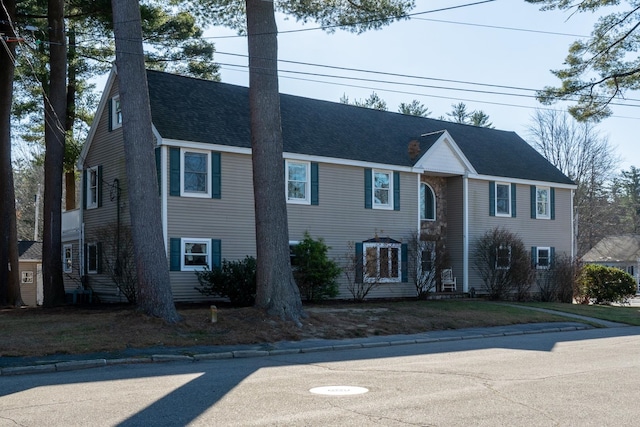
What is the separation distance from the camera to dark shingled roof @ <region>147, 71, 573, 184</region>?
24.5 meters

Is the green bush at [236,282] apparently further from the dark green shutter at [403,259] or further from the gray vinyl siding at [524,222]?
the gray vinyl siding at [524,222]

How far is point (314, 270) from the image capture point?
79.2ft

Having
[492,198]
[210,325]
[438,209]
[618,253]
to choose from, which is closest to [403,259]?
[438,209]

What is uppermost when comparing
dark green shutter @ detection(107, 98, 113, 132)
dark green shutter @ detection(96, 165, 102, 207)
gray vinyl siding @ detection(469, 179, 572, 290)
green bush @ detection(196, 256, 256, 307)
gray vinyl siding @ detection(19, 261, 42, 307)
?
dark green shutter @ detection(107, 98, 113, 132)

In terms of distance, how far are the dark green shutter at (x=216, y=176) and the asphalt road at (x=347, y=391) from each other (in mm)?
10578

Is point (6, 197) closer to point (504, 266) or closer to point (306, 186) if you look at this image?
point (306, 186)

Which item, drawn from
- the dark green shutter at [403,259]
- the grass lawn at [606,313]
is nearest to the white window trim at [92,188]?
the dark green shutter at [403,259]

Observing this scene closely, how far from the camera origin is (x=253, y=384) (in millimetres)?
10266

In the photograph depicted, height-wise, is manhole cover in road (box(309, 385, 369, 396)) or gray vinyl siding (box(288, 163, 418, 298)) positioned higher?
gray vinyl siding (box(288, 163, 418, 298))

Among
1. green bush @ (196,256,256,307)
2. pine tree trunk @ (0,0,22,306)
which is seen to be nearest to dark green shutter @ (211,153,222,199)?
green bush @ (196,256,256,307)

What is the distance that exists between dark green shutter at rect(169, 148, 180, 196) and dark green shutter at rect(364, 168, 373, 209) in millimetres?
8157

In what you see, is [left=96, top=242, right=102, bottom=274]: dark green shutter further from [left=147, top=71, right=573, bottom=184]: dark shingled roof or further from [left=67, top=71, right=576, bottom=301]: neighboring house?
[left=147, top=71, right=573, bottom=184]: dark shingled roof

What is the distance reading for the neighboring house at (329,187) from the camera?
77.7 ft

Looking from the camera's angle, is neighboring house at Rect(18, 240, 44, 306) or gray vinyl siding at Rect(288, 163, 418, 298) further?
neighboring house at Rect(18, 240, 44, 306)
